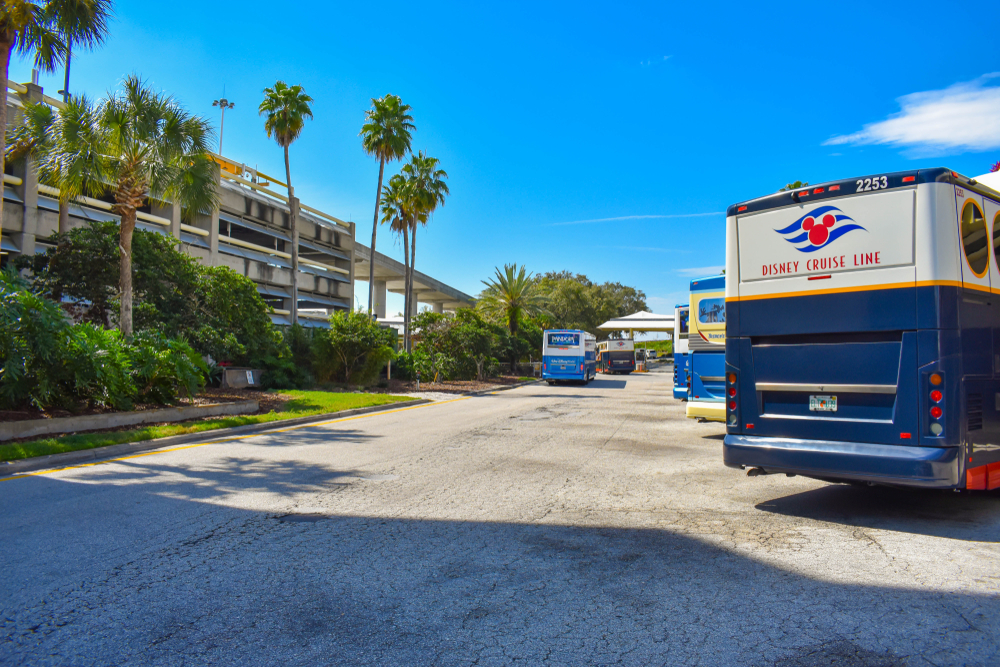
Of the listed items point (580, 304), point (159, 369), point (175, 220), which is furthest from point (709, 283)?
point (580, 304)

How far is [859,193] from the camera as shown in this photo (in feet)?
20.5

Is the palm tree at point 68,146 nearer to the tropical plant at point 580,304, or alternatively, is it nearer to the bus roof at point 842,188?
the bus roof at point 842,188

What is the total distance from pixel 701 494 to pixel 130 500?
6.26 m

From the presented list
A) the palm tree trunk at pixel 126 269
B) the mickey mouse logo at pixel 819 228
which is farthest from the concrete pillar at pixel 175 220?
the mickey mouse logo at pixel 819 228

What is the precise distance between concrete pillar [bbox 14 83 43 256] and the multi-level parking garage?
0.12 feet

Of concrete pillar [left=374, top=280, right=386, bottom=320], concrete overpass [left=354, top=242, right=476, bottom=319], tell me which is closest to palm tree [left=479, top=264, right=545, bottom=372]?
concrete overpass [left=354, top=242, right=476, bottom=319]

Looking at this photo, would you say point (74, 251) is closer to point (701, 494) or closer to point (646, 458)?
point (646, 458)

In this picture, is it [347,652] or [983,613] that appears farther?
[983,613]

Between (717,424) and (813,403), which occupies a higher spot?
(813,403)

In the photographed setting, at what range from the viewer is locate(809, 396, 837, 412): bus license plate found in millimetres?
6366

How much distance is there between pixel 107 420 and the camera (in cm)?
1192

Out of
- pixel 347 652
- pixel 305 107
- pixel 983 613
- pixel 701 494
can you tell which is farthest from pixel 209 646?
pixel 305 107

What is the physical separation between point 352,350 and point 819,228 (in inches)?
823

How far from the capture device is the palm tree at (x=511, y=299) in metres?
46.9
